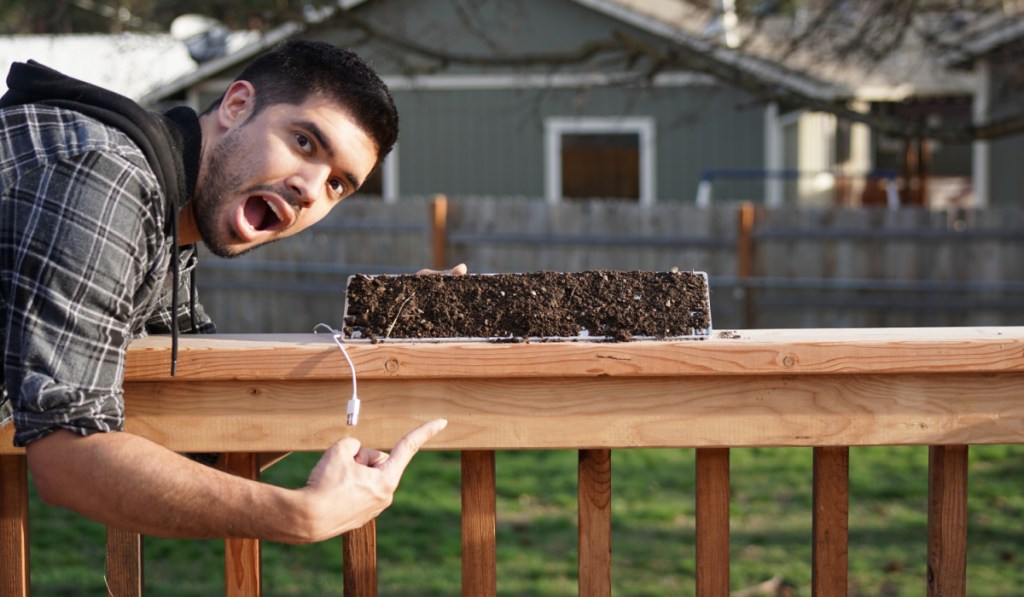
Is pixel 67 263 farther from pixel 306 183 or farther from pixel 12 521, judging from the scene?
pixel 12 521

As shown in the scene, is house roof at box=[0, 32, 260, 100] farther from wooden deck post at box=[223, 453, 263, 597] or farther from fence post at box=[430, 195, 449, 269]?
wooden deck post at box=[223, 453, 263, 597]

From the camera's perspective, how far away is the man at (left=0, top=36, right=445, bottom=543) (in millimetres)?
1552

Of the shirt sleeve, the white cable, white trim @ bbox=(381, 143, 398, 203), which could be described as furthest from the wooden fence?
the shirt sleeve

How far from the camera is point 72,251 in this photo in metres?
1.56

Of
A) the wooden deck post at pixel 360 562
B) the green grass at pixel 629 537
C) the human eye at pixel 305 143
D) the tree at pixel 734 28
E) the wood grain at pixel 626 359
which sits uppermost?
the tree at pixel 734 28

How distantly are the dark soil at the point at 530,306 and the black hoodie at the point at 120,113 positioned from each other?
335mm

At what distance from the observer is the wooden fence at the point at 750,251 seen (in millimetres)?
10281

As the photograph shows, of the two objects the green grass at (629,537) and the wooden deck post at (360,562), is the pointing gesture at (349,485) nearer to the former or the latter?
the wooden deck post at (360,562)

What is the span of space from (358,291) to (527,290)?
0.97 feet

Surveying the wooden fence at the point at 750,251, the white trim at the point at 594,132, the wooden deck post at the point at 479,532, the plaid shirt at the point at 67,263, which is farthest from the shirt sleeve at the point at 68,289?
the white trim at the point at 594,132

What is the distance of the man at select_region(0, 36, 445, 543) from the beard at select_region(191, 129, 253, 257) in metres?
0.04

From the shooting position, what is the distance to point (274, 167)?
1900 mm

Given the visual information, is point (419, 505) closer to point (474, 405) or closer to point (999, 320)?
point (474, 405)

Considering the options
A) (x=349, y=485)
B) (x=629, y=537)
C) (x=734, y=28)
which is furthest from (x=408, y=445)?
(x=734, y=28)
